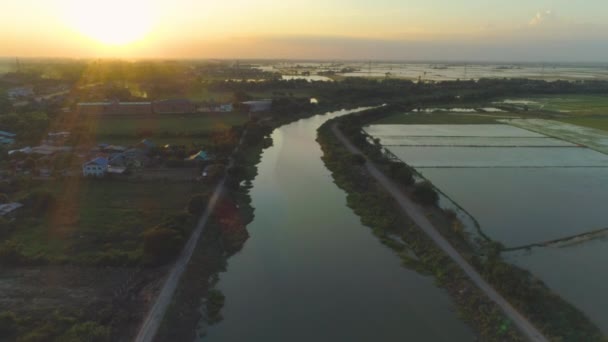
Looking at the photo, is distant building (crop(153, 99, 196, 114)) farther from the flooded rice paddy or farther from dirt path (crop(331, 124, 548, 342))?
dirt path (crop(331, 124, 548, 342))

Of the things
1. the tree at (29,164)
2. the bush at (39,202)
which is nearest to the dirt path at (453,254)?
the bush at (39,202)

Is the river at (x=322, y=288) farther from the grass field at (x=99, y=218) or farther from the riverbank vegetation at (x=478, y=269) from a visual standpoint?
the grass field at (x=99, y=218)

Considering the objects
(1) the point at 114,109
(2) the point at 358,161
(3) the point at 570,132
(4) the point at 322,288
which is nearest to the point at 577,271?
(4) the point at 322,288

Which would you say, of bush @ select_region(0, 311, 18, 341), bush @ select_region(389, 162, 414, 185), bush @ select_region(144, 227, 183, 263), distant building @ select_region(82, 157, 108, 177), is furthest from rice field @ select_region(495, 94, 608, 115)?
bush @ select_region(0, 311, 18, 341)

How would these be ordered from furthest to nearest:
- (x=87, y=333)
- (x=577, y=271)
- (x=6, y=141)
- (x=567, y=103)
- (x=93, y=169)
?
(x=567, y=103) → (x=6, y=141) → (x=93, y=169) → (x=577, y=271) → (x=87, y=333)

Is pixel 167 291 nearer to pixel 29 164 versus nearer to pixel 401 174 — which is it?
pixel 401 174

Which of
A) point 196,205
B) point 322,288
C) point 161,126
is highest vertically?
point 161,126
